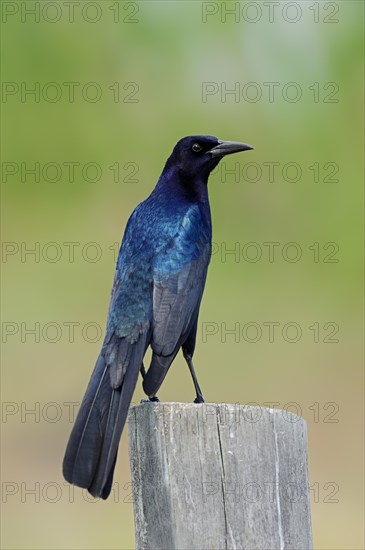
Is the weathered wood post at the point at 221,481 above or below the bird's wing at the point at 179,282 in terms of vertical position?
below

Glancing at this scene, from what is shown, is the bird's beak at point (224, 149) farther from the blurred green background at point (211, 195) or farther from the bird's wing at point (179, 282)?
the blurred green background at point (211, 195)

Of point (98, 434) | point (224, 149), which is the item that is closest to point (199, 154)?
point (224, 149)

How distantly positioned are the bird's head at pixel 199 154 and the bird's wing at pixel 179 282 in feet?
1.07

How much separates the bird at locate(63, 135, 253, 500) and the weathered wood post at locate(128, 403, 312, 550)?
25 centimetres

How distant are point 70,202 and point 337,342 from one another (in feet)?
13.3

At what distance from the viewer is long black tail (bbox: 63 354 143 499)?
3488mm

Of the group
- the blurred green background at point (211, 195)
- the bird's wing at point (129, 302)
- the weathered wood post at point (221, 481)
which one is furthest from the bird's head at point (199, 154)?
the blurred green background at point (211, 195)

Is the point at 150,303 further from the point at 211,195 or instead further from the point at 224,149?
the point at 211,195

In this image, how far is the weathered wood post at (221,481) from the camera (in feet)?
10.6

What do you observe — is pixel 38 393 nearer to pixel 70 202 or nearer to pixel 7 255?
pixel 7 255

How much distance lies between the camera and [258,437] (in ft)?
10.8

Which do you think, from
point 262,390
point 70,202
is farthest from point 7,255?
point 262,390

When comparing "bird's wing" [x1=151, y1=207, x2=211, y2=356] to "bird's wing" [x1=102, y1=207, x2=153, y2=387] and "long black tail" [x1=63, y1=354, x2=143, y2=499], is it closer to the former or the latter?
"bird's wing" [x1=102, y1=207, x2=153, y2=387]

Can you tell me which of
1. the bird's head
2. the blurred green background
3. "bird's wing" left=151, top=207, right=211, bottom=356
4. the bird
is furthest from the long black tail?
the blurred green background
